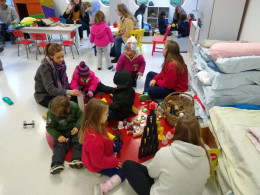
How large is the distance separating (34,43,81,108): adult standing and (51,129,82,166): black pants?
1.98ft

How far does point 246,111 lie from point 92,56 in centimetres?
378

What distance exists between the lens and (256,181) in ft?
4.72

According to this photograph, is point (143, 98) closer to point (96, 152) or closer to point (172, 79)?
point (172, 79)

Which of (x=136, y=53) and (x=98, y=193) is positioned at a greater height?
(x=136, y=53)

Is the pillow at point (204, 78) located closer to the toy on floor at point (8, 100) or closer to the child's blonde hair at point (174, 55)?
the child's blonde hair at point (174, 55)

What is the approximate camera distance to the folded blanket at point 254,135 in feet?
5.54

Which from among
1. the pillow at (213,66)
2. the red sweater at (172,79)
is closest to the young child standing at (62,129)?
the red sweater at (172,79)

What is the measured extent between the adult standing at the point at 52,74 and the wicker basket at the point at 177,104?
1113 mm

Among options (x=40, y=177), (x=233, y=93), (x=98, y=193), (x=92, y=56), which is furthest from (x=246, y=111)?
(x=92, y=56)

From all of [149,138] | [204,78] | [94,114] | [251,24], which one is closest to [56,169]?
[94,114]

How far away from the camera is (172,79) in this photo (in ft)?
9.32

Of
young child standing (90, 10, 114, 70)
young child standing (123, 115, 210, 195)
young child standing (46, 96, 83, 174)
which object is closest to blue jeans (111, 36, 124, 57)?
young child standing (90, 10, 114, 70)

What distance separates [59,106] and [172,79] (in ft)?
4.98

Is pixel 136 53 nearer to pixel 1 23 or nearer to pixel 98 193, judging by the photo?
pixel 98 193
